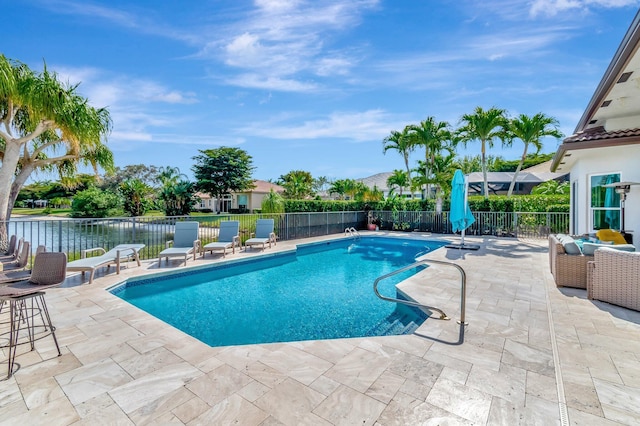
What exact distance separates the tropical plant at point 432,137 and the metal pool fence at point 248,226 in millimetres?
3492

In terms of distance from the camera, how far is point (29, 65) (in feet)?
25.8

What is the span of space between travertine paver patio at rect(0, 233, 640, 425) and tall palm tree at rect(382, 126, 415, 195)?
54.4ft

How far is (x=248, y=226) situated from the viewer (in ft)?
38.5

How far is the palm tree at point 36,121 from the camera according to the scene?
752cm

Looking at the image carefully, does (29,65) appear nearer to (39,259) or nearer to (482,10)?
(39,259)

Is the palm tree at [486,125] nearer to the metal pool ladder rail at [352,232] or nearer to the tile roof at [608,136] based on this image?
the metal pool ladder rail at [352,232]

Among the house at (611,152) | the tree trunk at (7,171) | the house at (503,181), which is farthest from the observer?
Result: the house at (503,181)

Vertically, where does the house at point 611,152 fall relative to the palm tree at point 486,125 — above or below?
A: below

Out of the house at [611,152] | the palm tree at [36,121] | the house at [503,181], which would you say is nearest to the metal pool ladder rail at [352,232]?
the house at [611,152]

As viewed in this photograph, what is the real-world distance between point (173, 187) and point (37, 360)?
97.2 ft

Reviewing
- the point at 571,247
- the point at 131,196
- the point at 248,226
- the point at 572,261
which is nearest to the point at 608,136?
the point at 571,247

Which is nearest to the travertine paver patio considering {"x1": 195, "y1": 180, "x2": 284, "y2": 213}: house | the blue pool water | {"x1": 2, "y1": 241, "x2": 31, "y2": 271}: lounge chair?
{"x1": 2, "y1": 241, "x2": 31, "y2": 271}: lounge chair

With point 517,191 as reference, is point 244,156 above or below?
above

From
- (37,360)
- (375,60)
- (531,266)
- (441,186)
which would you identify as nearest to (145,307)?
(37,360)
